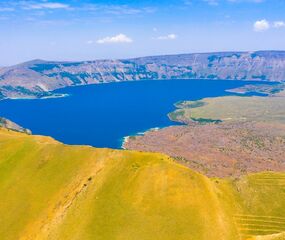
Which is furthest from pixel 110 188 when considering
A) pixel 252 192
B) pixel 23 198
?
pixel 252 192

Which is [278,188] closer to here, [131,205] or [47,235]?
[131,205]

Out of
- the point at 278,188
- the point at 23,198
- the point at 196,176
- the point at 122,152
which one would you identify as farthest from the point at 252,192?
the point at 23,198

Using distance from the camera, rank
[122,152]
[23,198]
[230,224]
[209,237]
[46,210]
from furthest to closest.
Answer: [122,152] < [23,198] < [46,210] < [230,224] < [209,237]

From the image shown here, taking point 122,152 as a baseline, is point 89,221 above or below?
below

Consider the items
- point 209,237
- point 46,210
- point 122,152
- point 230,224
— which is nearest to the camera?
point 209,237

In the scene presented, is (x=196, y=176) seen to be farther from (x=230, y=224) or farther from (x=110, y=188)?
(x=110, y=188)

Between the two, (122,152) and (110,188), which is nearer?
(110,188)
